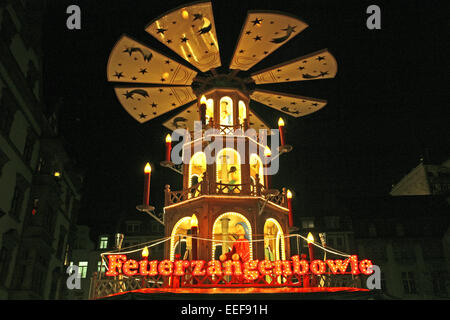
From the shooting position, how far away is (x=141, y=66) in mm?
18625

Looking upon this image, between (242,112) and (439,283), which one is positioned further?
(439,283)

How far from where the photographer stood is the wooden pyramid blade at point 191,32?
16.5m

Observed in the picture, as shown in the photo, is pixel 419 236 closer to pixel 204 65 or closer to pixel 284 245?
pixel 284 245

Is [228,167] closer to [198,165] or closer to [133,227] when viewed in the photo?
[198,165]

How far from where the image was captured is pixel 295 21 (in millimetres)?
16734

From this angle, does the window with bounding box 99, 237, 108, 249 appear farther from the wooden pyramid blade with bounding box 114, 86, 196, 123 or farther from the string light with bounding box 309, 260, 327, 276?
the string light with bounding box 309, 260, 327, 276

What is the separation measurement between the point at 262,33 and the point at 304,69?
3.00 meters

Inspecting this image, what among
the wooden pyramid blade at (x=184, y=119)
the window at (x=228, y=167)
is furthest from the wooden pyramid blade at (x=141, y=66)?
the window at (x=228, y=167)

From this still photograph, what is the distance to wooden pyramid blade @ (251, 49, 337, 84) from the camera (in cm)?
1859

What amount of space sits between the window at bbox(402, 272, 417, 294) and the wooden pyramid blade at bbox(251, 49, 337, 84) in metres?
34.5

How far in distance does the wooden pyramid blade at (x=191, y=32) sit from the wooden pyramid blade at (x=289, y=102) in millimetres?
3739

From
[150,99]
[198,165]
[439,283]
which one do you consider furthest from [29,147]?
[439,283]
